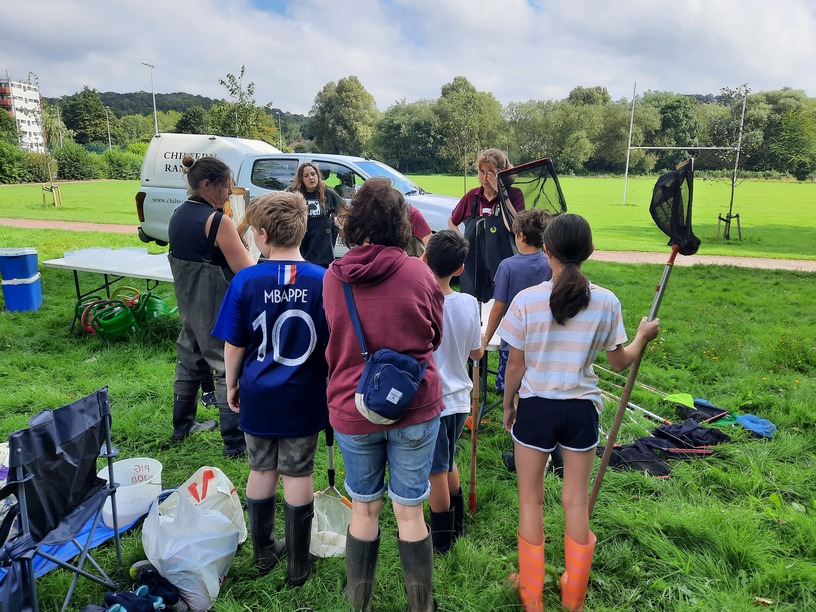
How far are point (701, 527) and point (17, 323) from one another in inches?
282

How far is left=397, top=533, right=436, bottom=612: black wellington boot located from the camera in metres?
2.12

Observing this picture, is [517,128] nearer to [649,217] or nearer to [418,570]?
[649,217]

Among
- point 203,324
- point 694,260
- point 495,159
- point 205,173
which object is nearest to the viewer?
point 205,173

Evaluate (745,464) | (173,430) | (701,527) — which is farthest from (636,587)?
(173,430)

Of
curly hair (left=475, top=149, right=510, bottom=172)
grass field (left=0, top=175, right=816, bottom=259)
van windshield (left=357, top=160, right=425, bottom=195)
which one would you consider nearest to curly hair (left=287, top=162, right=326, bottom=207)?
curly hair (left=475, top=149, right=510, bottom=172)

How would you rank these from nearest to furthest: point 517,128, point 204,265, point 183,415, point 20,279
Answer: point 204,265 < point 183,415 < point 20,279 < point 517,128

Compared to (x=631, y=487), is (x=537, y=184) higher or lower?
higher

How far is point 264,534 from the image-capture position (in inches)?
100

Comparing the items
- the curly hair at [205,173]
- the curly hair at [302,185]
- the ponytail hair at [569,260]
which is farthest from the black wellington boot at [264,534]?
the curly hair at [302,185]

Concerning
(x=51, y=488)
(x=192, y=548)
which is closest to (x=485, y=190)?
(x=192, y=548)

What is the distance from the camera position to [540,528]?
2309mm

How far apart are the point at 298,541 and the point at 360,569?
16.5 inches

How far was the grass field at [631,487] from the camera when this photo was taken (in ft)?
8.10

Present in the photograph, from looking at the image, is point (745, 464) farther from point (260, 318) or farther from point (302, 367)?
point (260, 318)
